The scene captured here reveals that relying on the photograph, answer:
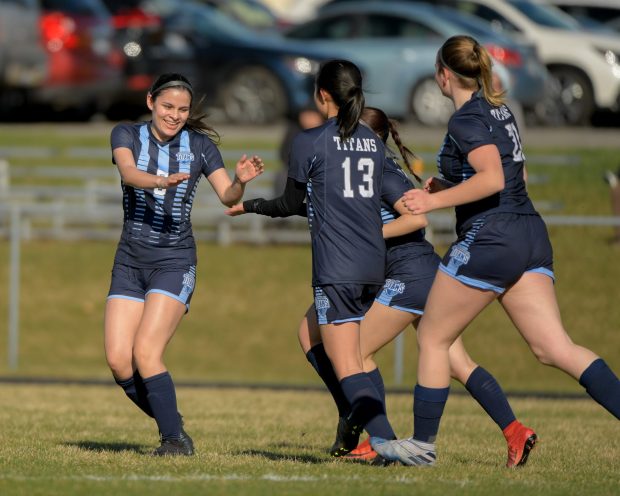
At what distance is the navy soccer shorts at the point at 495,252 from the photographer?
673 centimetres

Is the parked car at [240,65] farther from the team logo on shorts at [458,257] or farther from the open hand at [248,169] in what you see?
the team logo on shorts at [458,257]

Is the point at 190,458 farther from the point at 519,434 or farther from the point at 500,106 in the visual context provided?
the point at 500,106

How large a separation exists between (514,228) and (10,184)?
1603 cm

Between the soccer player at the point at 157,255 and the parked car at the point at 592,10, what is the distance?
19.7 m

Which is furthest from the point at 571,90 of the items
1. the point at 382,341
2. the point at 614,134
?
the point at 382,341

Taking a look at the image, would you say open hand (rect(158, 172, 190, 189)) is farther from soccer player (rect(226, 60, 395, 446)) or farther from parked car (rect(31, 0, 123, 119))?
parked car (rect(31, 0, 123, 119))

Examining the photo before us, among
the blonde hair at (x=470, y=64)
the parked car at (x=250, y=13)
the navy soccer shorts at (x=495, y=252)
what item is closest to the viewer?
the navy soccer shorts at (x=495, y=252)

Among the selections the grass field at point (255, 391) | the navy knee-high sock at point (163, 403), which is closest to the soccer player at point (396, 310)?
the grass field at point (255, 391)

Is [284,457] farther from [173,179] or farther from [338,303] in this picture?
[173,179]

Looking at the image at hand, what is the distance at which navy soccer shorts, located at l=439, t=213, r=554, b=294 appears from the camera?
265 inches

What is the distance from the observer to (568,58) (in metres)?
23.1

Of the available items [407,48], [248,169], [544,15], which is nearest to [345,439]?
[248,169]

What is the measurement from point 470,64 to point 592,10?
20.7 metres

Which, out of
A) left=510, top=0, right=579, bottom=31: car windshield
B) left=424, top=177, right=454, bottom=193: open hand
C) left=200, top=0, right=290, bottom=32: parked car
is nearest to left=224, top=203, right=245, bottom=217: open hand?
left=424, top=177, right=454, bottom=193: open hand
